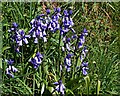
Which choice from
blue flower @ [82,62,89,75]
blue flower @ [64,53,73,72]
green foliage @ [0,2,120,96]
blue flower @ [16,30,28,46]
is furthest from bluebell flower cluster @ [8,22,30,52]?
blue flower @ [82,62,89,75]

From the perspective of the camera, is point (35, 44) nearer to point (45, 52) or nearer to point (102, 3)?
point (45, 52)

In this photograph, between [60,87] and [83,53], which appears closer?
[60,87]

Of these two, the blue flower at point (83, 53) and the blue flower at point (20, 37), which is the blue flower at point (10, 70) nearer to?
Result: the blue flower at point (20, 37)

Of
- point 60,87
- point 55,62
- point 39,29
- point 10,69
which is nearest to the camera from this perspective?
point 60,87

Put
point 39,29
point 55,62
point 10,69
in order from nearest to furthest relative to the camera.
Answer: point 39,29, point 10,69, point 55,62

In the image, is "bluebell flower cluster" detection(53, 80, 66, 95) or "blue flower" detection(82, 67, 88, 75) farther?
"blue flower" detection(82, 67, 88, 75)

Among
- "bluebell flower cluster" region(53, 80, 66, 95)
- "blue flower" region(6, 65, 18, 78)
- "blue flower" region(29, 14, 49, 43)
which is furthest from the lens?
"blue flower" region(6, 65, 18, 78)

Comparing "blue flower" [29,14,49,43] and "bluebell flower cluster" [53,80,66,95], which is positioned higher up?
"blue flower" [29,14,49,43]

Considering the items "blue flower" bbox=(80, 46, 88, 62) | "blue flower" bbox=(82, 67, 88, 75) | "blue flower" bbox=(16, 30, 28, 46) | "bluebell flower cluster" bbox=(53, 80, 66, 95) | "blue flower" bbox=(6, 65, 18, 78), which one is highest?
"blue flower" bbox=(16, 30, 28, 46)

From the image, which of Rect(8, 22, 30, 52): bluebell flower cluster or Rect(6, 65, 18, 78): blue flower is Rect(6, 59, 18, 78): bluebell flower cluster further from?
Rect(8, 22, 30, 52): bluebell flower cluster

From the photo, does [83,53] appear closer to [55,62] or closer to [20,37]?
[55,62]

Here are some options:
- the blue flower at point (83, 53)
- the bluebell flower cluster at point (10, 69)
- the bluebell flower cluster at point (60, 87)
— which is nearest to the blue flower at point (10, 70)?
the bluebell flower cluster at point (10, 69)

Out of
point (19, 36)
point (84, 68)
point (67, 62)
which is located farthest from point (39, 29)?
point (84, 68)
